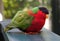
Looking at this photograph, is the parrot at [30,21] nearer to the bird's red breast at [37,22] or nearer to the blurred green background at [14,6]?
the bird's red breast at [37,22]

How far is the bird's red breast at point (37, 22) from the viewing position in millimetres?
826

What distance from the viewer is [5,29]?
82 cm

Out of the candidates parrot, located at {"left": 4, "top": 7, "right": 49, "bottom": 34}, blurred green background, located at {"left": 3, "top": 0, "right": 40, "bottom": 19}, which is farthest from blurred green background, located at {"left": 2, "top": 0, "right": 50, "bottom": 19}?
parrot, located at {"left": 4, "top": 7, "right": 49, "bottom": 34}

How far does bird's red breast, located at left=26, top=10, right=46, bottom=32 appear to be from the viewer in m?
0.83

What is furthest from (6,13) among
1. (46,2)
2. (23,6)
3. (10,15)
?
(46,2)

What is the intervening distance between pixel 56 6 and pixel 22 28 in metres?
1.56

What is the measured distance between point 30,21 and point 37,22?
0.11 feet

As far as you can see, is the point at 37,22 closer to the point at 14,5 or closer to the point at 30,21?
the point at 30,21

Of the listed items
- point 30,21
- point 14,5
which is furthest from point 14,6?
point 30,21

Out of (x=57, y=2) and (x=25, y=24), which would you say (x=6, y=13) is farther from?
(x=25, y=24)

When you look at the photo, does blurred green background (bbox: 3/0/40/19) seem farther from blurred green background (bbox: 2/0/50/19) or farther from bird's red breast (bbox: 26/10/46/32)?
bird's red breast (bbox: 26/10/46/32)

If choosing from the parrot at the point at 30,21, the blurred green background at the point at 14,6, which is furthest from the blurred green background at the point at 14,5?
the parrot at the point at 30,21

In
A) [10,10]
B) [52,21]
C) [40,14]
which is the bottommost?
[52,21]

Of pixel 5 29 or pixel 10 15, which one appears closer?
pixel 5 29
